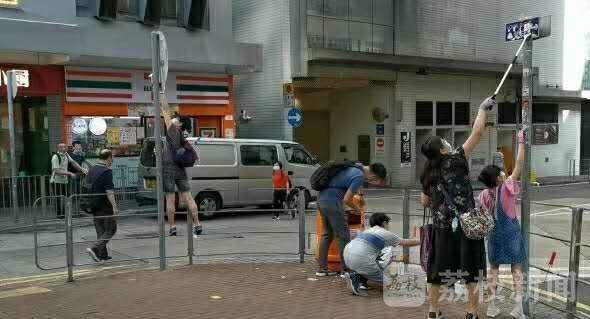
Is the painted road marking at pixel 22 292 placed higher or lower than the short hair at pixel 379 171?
lower

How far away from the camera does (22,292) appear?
7227 mm

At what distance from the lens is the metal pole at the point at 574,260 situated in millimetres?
5629

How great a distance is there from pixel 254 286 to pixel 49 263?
3.44 metres

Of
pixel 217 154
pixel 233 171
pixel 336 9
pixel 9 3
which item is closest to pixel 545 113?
pixel 336 9

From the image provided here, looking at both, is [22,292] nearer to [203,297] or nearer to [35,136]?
[203,297]

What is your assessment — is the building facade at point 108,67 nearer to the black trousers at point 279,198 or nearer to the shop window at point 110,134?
the shop window at point 110,134

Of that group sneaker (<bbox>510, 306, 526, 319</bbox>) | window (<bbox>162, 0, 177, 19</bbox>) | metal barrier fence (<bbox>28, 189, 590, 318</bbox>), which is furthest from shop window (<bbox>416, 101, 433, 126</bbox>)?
sneaker (<bbox>510, 306, 526, 319</bbox>)

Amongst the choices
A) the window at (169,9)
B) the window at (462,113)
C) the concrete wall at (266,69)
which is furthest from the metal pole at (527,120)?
the window at (462,113)

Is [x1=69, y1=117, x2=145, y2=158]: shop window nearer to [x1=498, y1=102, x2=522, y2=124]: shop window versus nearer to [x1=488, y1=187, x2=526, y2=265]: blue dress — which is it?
[x1=488, y1=187, x2=526, y2=265]: blue dress

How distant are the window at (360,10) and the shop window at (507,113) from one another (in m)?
8.25

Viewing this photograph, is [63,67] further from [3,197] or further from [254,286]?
[254,286]

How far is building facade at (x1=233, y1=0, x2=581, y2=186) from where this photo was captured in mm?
21562

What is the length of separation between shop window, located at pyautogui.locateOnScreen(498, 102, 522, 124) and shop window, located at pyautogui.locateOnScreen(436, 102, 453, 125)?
2989mm

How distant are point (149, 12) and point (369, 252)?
12.8 meters
